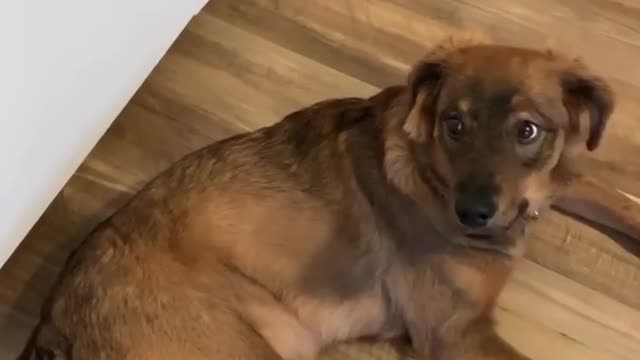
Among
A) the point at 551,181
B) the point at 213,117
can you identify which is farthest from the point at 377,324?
the point at 213,117

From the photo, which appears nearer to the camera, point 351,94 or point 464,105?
point 464,105

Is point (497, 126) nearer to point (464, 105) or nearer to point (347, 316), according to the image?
point (464, 105)

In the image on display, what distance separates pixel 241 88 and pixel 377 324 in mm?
718

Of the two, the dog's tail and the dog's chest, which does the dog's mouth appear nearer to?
the dog's chest

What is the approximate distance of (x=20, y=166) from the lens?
2.27 m

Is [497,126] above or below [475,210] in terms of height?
above

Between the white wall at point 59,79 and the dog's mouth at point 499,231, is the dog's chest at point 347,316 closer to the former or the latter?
the dog's mouth at point 499,231

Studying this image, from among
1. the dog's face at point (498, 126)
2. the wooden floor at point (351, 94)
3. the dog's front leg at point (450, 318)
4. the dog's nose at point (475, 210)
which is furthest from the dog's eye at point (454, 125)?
the wooden floor at point (351, 94)

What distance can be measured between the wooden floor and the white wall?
14 centimetres

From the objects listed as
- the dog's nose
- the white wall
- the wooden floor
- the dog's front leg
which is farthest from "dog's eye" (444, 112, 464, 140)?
the white wall

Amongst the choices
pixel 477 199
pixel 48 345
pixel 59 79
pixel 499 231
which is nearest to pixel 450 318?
pixel 499 231

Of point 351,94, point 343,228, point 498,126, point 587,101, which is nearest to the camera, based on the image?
point 498,126

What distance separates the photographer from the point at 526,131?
6.48ft

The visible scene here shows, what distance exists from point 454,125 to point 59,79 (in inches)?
29.5
